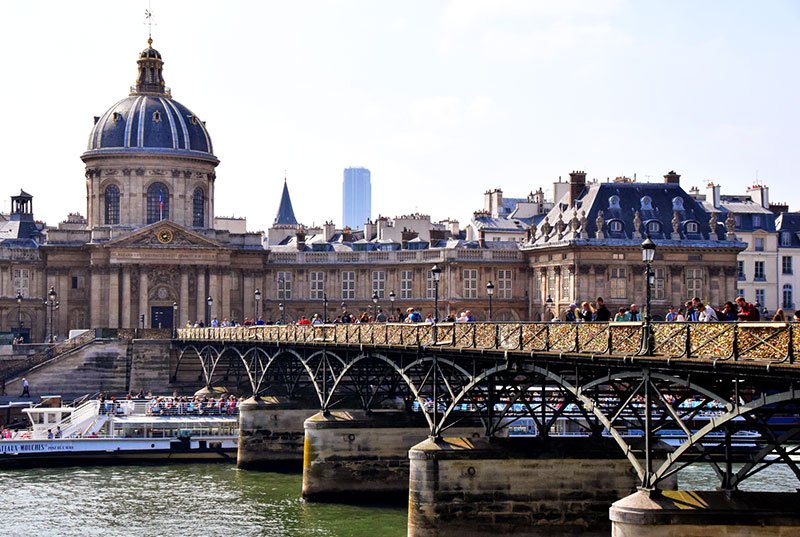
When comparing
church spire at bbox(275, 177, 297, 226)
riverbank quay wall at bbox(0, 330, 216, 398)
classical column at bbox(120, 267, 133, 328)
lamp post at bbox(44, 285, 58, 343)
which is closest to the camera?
riverbank quay wall at bbox(0, 330, 216, 398)

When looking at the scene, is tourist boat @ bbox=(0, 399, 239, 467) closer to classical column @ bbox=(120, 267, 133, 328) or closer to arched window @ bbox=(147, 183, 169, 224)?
classical column @ bbox=(120, 267, 133, 328)

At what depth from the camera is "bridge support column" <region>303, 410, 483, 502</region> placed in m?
55.6

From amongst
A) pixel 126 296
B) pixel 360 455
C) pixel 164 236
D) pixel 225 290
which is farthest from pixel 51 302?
pixel 360 455

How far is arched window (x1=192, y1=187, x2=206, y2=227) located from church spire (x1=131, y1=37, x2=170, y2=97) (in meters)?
8.76

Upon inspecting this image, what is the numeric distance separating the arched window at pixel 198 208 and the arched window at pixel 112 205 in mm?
6057

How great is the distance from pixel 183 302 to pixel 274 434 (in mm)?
48553

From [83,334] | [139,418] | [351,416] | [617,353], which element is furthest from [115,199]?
[617,353]

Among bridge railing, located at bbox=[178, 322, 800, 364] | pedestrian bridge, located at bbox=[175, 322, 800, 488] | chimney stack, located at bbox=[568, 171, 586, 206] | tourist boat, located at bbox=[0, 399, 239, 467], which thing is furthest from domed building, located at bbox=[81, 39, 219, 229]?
bridge railing, located at bbox=[178, 322, 800, 364]

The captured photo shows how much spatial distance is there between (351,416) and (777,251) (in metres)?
65.8

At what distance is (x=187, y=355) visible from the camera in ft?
337

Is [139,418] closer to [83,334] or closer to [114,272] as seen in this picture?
[83,334]

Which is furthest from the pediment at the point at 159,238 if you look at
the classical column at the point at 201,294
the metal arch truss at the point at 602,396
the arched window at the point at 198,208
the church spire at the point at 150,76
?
the metal arch truss at the point at 602,396

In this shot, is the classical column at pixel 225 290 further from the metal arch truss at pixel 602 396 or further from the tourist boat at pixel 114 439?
the metal arch truss at pixel 602 396

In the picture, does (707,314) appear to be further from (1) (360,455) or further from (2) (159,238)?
(2) (159,238)
